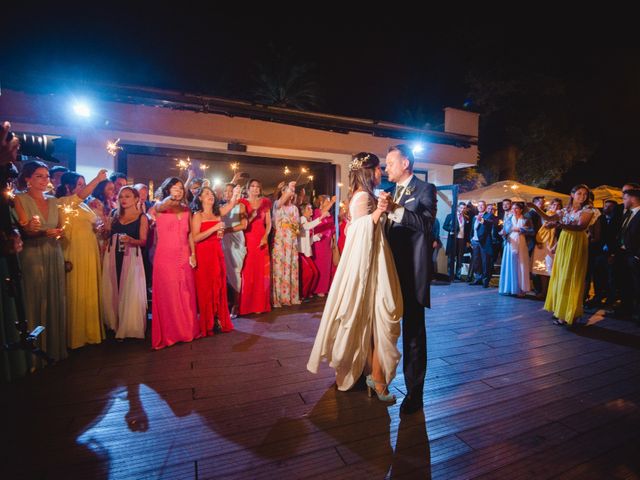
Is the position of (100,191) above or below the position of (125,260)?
above

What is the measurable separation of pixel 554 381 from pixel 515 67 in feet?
71.9

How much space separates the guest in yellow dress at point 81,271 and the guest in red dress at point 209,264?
110cm

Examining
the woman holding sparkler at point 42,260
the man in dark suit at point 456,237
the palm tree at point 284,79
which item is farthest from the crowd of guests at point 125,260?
the palm tree at point 284,79

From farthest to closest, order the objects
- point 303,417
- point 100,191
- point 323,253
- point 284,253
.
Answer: point 323,253
point 284,253
point 100,191
point 303,417

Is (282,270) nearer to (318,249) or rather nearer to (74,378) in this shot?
(318,249)

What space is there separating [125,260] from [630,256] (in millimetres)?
7608

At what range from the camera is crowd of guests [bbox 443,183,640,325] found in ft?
15.7

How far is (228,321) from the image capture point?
443 cm

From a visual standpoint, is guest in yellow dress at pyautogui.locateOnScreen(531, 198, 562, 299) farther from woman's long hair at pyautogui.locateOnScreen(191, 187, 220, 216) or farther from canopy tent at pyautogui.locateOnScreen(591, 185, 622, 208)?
canopy tent at pyautogui.locateOnScreen(591, 185, 622, 208)

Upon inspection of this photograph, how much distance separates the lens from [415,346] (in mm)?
2566

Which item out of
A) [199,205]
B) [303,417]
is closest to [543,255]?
[303,417]

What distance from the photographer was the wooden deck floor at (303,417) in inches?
78.4

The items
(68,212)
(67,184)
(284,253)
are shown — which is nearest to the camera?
(68,212)

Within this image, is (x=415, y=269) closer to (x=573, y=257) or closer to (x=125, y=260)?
(x=125, y=260)
